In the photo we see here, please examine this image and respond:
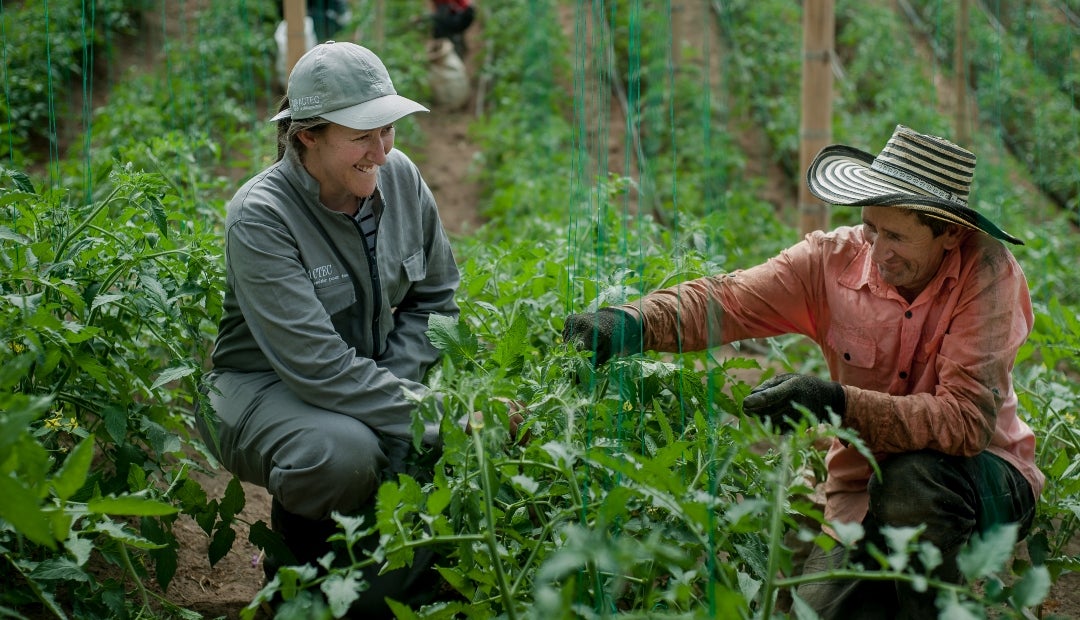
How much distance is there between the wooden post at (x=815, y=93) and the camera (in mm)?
3822

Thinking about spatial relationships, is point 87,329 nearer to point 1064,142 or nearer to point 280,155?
point 280,155

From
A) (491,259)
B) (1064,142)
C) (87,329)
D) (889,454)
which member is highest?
(87,329)

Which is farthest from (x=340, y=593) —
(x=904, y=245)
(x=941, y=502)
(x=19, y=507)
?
(x=904, y=245)

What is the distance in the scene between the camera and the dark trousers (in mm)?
2041

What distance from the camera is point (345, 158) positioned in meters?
2.22

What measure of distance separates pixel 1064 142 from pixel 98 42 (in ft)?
20.7

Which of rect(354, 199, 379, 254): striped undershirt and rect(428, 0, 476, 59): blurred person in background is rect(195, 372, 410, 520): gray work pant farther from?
rect(428, 0, 476, 59): blurred person in background

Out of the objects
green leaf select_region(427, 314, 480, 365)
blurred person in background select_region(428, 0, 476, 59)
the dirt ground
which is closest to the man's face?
the dirt ground

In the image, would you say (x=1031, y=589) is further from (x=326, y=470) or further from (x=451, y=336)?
(x=326, y=470)

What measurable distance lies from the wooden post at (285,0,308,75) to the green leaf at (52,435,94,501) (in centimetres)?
214

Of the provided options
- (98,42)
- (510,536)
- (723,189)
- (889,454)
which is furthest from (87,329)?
(98,42)

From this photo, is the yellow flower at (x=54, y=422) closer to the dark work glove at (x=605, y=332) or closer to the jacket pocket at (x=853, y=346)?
the dark work glove at (x=605, y=332)

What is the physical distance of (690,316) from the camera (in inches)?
90.4

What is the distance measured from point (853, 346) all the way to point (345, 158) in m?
1.15
